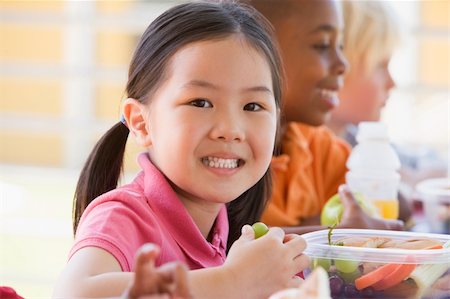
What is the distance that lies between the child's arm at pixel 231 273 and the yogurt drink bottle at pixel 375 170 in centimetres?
73

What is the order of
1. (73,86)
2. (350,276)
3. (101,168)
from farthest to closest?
1. (73,86)
2. (101,168)
3. (350,276)

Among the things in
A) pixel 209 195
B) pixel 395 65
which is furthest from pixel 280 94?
pixel 395 65

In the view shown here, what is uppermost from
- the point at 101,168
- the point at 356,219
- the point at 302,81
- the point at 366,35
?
the point at 366,35

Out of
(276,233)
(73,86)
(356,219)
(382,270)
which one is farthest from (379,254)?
(73,86)

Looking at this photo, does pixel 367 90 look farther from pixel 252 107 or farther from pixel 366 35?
pixel 252 107

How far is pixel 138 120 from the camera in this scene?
1.18m

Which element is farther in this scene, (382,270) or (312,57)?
(312,57)

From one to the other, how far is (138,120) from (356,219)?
0.47m

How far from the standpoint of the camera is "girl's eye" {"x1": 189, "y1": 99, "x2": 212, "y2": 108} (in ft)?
3.51

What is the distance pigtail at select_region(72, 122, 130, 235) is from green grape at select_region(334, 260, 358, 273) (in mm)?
413

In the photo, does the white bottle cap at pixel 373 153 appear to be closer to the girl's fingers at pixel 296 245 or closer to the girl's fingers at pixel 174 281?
the girl's fingers at pixel 296 245

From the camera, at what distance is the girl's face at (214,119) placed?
107 centimetres

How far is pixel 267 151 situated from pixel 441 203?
950mm

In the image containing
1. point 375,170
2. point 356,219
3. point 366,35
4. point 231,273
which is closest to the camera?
point 231,273
